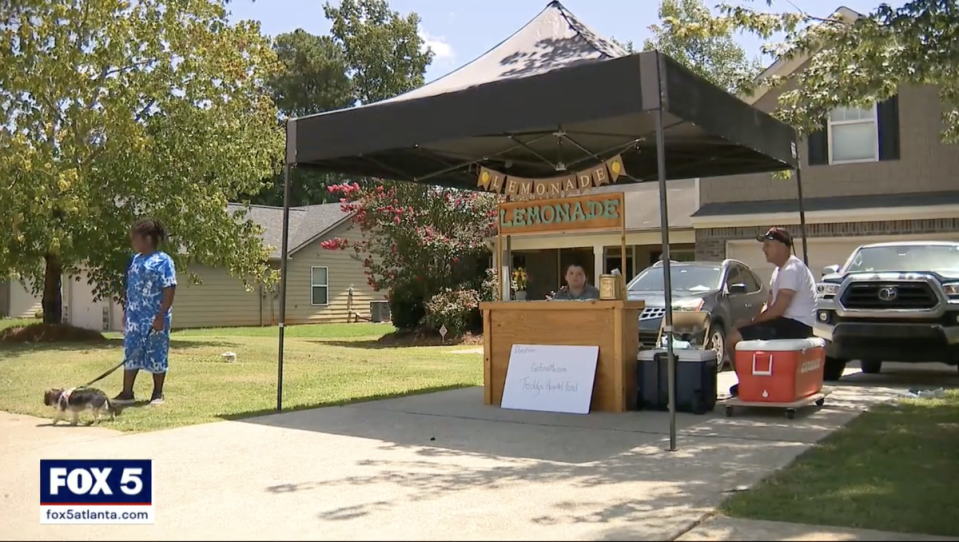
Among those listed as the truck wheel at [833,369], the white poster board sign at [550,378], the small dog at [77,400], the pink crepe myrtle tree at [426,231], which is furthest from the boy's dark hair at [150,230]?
the pink crepe myrtle tree at [426,231]

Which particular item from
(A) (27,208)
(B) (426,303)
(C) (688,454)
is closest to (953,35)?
(C) (688,454)

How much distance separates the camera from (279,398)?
870 centimetres

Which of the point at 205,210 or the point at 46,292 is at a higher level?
the point at 205,210

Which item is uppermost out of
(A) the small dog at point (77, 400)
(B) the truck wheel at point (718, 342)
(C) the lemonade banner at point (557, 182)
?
(C) the lemonade banner at point (557, 182)

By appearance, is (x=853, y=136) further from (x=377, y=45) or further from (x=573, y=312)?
(x=377, y=45)

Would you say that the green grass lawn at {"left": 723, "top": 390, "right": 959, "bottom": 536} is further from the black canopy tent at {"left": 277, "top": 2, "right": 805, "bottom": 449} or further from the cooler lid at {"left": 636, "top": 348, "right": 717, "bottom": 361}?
the cooler lid at {"left": 636, "top": 348, "right": 717, "bottom": 361}

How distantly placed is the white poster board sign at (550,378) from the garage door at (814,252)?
1015 cm

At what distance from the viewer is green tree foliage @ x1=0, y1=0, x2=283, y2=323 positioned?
16594 millimetres

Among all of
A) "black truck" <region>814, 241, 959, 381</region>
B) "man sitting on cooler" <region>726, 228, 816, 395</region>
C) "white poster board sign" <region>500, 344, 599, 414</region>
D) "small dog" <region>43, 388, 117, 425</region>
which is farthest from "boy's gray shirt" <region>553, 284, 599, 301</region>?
"small dog" <region>43, 388, 117, 425</region>

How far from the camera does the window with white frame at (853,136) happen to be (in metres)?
17.8

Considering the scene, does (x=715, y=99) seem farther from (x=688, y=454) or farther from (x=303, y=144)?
(x=303, y=144)

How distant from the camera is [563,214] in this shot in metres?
8.80

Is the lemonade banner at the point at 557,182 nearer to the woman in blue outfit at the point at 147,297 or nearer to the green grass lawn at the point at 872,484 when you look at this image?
the green grass lawn at the point at 872,484

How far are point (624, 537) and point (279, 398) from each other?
5.17 m
